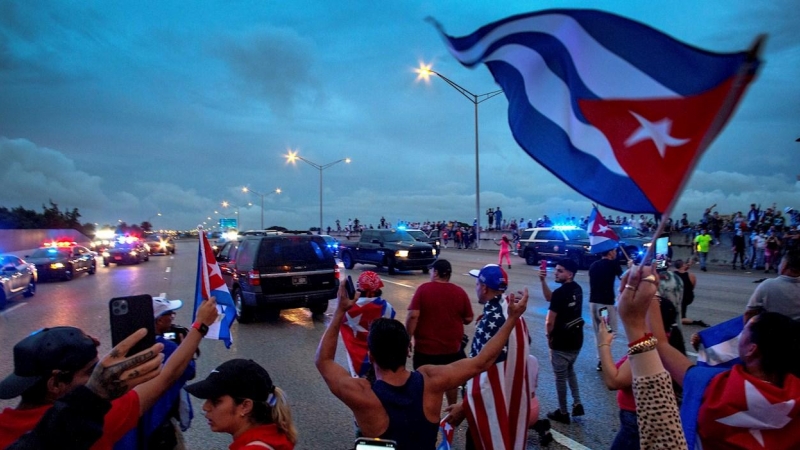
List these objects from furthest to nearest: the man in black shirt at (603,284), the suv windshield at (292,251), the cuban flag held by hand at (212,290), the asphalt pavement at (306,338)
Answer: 1. the suv windshield at (292,251)
2. the man in black shirt at (603,284)
3. the asphalt pavement at (306,338)
4. the cuban flag held by hand at (212,290)

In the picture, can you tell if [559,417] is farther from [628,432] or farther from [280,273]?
[280,273]

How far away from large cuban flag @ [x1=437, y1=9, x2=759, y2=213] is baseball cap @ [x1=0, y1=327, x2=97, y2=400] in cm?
243

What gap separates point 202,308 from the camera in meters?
2.67

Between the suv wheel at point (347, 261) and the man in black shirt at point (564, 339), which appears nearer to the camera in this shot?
the man in black shirt at point (564, 339)

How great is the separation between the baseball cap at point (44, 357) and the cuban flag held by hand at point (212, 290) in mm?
A: 1591

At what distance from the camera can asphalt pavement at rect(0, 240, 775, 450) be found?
489 cm

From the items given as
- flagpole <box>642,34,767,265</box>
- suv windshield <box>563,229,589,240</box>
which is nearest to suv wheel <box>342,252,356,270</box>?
suv windshield <box>563,229,589,240</box>

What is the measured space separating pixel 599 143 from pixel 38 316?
1432cm

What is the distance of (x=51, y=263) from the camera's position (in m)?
21.0

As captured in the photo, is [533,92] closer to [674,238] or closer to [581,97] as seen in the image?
[581,97]

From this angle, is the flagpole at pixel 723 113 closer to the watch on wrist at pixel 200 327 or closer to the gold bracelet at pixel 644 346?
the gold bracelet at pixel 644 346

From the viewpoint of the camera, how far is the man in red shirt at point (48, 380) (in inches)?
75.7

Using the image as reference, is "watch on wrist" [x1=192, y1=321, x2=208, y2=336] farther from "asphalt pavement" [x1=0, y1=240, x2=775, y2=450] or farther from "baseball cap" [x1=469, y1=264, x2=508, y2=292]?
"asphalt pavement" [x1=0, y1=240, x2=775, y2=450]

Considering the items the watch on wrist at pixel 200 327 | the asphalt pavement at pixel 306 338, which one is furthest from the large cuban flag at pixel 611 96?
the asphalt pavement at pixel 306 338
